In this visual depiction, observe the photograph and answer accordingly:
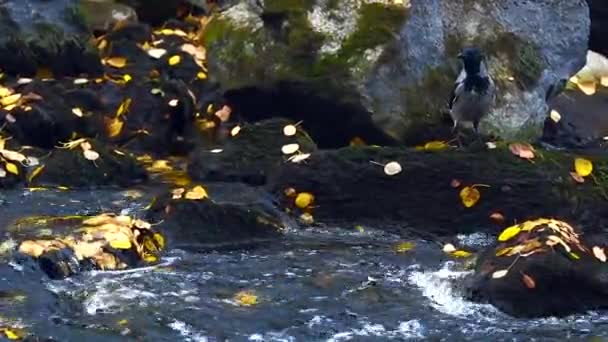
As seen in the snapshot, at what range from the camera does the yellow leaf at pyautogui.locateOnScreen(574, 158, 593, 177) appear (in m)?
8.12

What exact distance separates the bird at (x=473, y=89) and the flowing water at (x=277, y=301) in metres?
1.69

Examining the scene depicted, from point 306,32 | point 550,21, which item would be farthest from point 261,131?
point 550,21

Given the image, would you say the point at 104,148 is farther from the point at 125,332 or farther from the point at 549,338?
the point at 549,338

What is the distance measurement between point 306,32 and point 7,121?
242 centimetres

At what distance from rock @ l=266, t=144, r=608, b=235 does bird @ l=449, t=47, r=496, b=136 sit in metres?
0.80

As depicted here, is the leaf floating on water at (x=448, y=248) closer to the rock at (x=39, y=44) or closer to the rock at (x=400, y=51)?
the rock at (x=400, y=51)

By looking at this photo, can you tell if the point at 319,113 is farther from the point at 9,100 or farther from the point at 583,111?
the point at 583,111

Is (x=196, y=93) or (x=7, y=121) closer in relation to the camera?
(x=7, y=121)

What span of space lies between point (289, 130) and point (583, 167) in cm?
218

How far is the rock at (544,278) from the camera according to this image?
251 inches

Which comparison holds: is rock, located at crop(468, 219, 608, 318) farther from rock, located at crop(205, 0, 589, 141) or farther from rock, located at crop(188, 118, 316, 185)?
rock, located at crop(205, 0, 589, 141)

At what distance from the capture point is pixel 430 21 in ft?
32.9

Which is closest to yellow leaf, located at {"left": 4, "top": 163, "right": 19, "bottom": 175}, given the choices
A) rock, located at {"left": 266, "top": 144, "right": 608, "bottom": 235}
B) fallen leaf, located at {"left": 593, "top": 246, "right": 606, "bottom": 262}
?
rock, located at {"left": 266, "top": 144, "right": 608, "bottom": 235}

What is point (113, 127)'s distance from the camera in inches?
401
